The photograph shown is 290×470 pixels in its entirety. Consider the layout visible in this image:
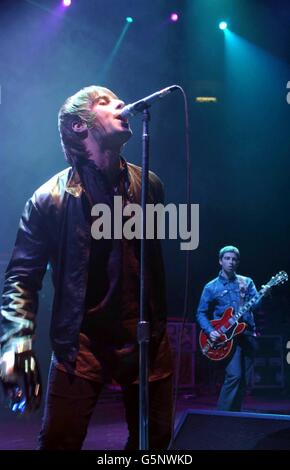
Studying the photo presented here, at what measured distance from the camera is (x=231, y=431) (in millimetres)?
2363

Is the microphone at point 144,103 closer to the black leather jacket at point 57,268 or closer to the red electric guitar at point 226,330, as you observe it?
the black leather jacket at point 57,268

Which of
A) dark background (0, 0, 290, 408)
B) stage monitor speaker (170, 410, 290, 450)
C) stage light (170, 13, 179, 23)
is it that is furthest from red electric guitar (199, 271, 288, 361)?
stage light (170, 13, 179, 23)

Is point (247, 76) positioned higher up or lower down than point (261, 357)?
higher up

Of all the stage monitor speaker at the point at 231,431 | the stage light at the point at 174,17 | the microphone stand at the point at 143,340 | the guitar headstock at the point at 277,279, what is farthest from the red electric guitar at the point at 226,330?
the stage light at the point at 174,17

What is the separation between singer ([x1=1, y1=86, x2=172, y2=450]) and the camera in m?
2.20

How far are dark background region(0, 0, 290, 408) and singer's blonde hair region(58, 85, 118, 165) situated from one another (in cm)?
507

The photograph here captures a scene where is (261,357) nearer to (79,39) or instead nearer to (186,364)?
(186,364)

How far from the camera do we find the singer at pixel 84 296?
7.20 feet

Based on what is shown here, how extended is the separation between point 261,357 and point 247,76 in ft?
17.1

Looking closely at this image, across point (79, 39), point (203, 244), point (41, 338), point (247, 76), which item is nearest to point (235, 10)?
point (247, 76)

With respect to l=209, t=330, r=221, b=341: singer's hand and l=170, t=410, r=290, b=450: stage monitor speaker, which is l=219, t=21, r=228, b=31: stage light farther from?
l=170, t=410, r=290, b=450: stage monitor speaker

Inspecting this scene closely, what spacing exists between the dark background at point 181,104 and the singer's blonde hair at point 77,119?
507cm

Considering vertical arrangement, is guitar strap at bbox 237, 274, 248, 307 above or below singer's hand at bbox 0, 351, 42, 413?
above

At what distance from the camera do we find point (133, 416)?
236cm
